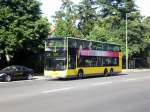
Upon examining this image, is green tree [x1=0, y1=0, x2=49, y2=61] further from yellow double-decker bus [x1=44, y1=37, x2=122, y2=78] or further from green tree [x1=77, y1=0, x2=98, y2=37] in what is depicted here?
green tree [x1=77, y1=0, x2=98, y2=37]

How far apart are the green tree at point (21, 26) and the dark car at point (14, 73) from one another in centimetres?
390

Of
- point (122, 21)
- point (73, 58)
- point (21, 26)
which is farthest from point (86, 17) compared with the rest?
point (73, 58)

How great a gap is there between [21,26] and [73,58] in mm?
8024

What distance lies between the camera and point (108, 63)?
40969 mm

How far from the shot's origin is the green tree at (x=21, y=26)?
1487 inches

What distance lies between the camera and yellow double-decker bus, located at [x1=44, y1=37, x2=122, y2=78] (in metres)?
32.8

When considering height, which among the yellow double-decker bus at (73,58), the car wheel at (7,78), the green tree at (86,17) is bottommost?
the car wheel at (7,78)

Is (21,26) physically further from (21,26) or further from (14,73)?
(14,73)

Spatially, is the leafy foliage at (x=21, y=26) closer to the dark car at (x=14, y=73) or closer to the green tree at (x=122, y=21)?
the dark car at (x=14, y=73)

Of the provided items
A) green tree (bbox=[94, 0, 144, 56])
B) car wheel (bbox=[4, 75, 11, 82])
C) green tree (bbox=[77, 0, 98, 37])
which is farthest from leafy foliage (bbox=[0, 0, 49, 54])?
green tree (bbox=[77, 0, 98, 37])

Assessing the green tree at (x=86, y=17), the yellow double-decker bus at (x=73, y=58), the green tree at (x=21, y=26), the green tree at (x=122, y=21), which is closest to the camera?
the yellow double-decker bus at (x=73, y=58)

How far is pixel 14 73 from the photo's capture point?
1309 inches

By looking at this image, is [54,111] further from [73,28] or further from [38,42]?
[73,28]

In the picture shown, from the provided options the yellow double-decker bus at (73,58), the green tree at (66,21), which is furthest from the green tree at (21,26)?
the green tree at (66,21)
